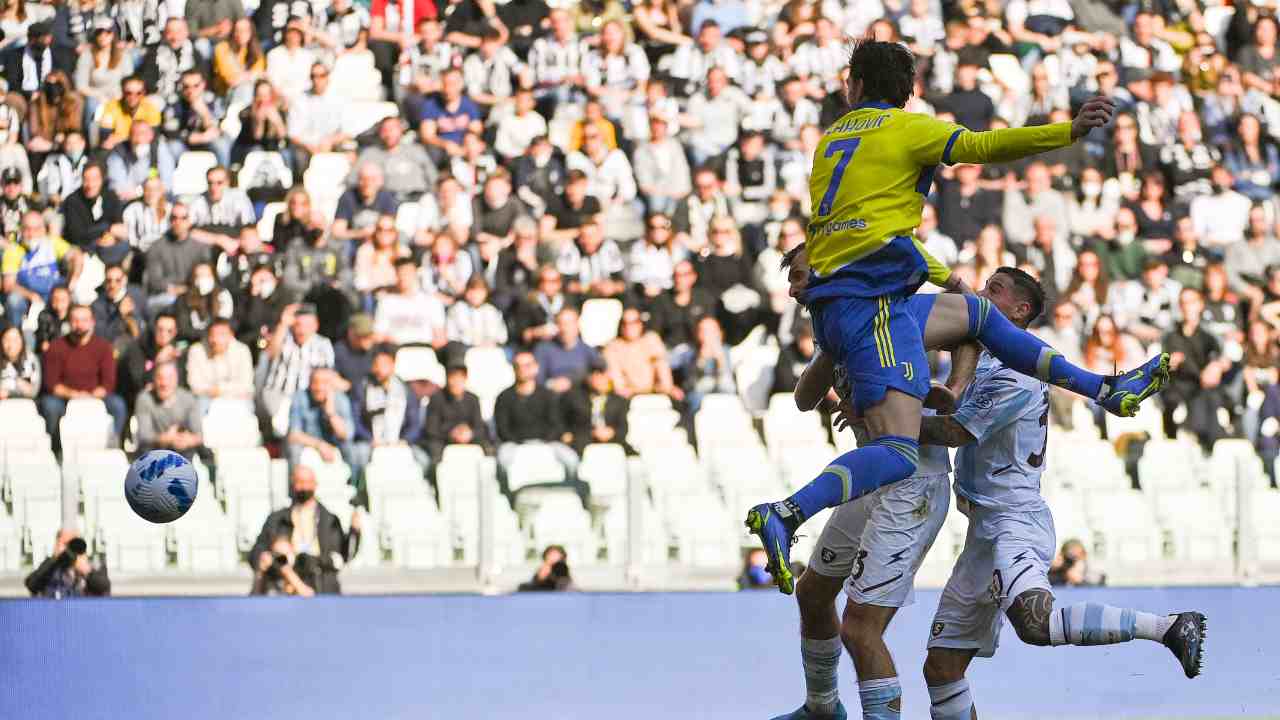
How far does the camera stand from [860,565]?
615 cm

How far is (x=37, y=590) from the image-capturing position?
9.48m

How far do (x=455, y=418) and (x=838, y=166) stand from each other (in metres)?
6.15

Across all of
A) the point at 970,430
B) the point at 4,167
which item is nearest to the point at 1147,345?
the point at 970,430

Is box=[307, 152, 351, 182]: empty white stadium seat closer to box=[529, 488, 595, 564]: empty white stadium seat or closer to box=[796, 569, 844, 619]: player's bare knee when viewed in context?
box=[529, 488, 595, 564]: empty white stadium seat

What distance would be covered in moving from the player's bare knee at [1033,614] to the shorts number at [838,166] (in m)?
1.43

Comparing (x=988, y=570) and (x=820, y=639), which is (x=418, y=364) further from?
(x=988, y=570)

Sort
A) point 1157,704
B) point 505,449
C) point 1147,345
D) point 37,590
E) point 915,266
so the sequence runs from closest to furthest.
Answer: point 915,266 < point 1157,704 < point 37,590 < point 505,449 < point 1147,345

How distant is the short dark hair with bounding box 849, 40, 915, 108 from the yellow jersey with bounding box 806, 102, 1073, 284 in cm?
7

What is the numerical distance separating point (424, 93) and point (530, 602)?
693 cm

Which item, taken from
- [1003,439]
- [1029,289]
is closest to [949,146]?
[1029,289]

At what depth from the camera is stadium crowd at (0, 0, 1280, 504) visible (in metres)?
12.1

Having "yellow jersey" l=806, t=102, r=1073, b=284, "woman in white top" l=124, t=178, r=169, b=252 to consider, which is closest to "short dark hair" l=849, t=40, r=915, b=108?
"yellow jersey" l=806, t=102, r=1073, b=284

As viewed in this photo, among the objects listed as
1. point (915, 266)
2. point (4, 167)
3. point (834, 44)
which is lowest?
point (915, 266)

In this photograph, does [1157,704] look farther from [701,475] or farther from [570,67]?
[570,67]
